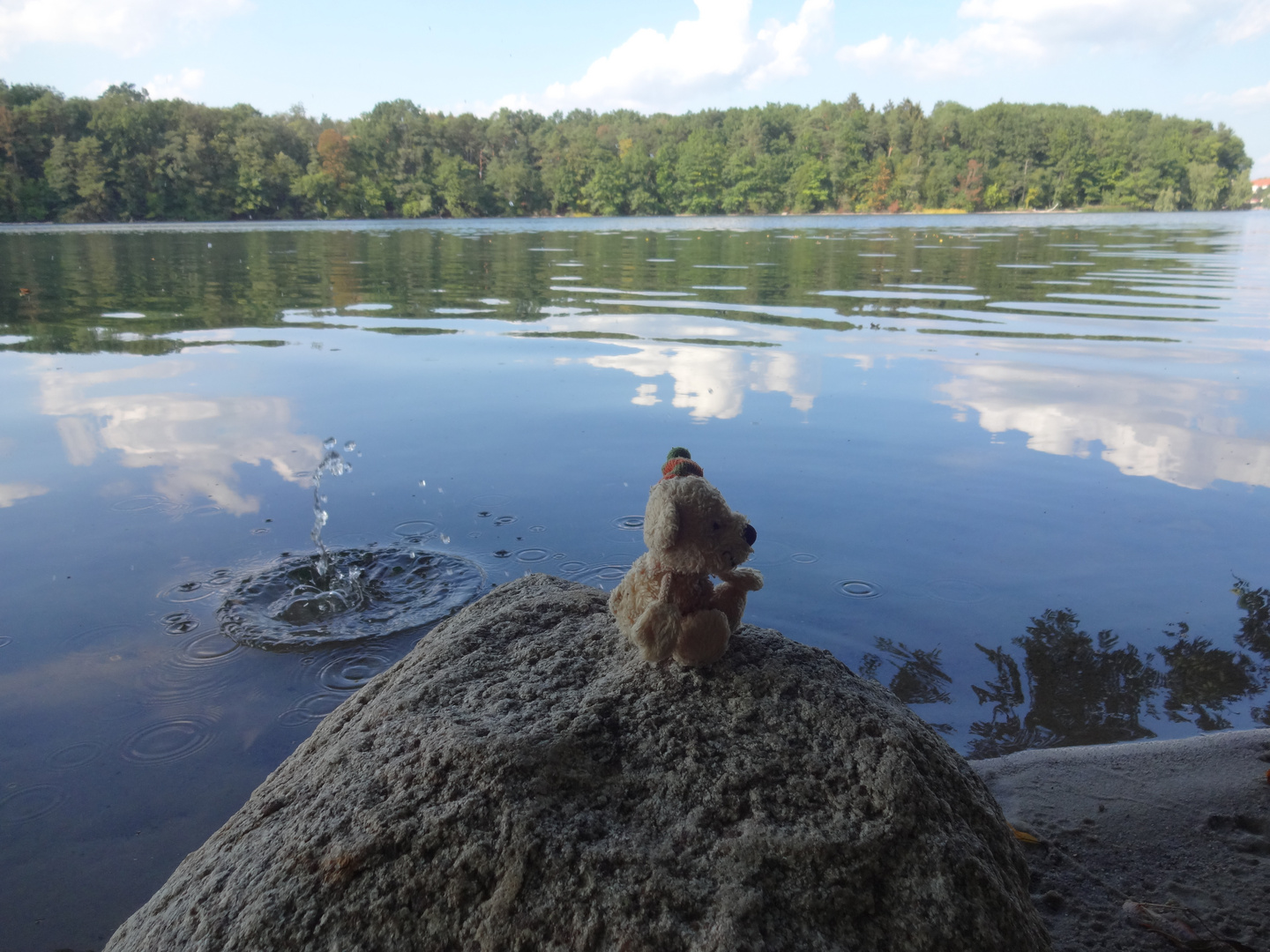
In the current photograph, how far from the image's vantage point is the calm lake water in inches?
150

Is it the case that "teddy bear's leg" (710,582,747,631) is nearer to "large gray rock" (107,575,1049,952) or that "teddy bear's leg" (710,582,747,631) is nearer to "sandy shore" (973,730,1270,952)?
"large gray rock" (107,575,1049,952)

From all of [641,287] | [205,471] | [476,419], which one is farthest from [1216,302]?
[205,471]

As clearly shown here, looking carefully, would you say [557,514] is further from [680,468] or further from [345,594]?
[680,468]

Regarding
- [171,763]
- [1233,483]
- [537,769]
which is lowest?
[171,763]

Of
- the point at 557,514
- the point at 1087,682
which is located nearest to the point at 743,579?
the point at 1087,682

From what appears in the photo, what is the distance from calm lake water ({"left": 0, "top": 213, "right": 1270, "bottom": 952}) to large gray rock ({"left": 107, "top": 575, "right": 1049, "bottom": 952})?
4.56 feet

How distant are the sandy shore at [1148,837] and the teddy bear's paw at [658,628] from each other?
132 centimetres

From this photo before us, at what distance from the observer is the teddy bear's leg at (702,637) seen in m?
2.31

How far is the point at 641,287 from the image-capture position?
808 inches

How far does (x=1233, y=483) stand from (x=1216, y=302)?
12879mm

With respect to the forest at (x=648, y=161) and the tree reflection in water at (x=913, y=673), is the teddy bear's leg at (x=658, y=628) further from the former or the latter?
the forest at (x=648, y=161)

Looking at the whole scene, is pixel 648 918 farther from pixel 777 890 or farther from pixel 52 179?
pixel 52 179

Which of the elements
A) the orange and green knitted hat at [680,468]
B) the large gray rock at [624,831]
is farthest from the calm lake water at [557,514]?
the orange and green knitted hat at [680,468]

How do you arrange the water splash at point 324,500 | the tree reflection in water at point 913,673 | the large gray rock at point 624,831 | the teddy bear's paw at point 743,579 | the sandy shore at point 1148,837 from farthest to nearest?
the water splash at point 324,500, the tree reflection in water at point 913,673, the teddy bear's paw at point 743,579, the sandy shore at point 1148,837, the large gray rock at point 624,831
